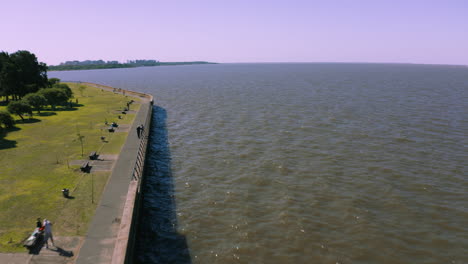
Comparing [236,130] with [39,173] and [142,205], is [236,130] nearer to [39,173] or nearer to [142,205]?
[142,205]

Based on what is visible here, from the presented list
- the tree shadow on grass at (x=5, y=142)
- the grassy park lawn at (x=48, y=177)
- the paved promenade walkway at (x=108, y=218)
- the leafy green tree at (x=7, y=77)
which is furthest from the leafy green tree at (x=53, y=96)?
the paved promenade walkway at (x=108, y=218)

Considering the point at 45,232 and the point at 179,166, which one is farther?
the point at 179,166

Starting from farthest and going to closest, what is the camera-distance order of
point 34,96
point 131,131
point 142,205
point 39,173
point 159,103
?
point 159,103 → point 34,96 → point 131,131 → point 39,173 → point 142,205

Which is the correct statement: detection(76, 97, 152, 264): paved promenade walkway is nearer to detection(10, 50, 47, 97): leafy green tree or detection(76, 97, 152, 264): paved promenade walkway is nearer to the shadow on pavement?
the shadow on pavement

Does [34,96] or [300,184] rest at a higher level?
[34,96]

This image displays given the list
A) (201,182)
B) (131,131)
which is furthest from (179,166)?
(131,131)

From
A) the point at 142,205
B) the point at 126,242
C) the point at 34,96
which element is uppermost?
the point at 34,96

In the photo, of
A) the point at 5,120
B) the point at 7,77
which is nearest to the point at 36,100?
the point at 5,120

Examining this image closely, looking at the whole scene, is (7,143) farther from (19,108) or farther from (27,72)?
(27,72)
